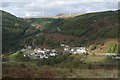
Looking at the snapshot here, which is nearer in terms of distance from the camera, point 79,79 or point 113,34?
point 79,79

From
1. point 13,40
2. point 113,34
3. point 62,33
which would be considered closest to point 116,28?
point 113,34

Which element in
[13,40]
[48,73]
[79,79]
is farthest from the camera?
[13,40]

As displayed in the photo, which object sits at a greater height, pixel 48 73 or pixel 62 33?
pixel 62 33

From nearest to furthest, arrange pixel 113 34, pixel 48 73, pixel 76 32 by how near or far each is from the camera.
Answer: pixel 48 73, pixel 113 34, pixel 76 32

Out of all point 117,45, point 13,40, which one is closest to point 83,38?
point 117,45

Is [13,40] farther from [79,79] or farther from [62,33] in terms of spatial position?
[62,33]

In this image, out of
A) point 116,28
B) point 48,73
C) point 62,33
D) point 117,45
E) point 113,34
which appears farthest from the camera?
point 62,33

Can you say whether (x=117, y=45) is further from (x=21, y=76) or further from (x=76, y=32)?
(x=21, y=76)

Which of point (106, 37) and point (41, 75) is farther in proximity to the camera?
point (106, 37)

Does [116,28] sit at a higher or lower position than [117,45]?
higher
